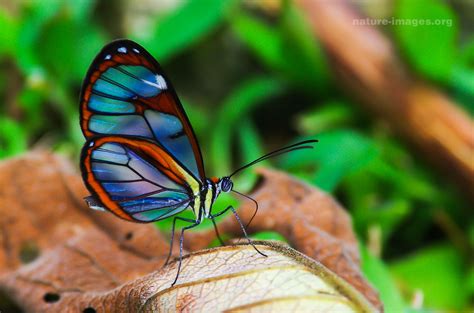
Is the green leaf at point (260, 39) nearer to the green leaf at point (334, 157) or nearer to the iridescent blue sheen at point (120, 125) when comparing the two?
the green leaf at point (334, 157)

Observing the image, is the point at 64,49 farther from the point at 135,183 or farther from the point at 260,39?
the point at 135,183

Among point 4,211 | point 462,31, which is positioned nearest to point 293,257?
point 4,211

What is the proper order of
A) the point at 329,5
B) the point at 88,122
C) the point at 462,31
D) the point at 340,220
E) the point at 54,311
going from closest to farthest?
the point at 54,311, the point at 88,122, the point at 340,220, the point at 329,5, the point at 462,31

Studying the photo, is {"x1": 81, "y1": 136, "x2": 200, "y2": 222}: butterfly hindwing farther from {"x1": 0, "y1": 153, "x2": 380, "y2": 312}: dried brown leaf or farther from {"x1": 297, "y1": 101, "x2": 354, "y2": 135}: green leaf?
{"x1": 297, "y1": 101, "x2": 354, "y2": 135}: green leaf

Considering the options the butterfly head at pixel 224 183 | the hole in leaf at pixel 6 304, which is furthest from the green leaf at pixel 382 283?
the hole in leaf at pixel 6 304

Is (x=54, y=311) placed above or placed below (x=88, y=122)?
below

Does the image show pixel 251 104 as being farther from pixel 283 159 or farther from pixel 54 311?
pixel 54 311
